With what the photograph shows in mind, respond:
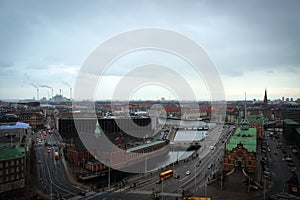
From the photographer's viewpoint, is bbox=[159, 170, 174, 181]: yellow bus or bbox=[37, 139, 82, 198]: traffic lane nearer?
bbox=[37, 139, 82, 198]: traffic lane

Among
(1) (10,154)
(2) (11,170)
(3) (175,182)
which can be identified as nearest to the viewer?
(2) (11,170)

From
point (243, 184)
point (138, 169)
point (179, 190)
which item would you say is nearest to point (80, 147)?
point (138, 169)

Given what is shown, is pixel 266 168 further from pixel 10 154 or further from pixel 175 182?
pixel 10 154

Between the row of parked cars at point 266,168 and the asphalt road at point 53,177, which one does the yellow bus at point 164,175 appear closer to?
the asphalt road at point 53,177

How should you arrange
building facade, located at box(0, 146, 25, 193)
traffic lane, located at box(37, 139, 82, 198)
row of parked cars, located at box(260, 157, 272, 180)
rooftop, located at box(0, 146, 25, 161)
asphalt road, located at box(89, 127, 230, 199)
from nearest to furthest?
asphalt road, located at box(89, 127, 230, 199)
building facade, located at box(0, 146, 25, 193)
traffic lane, located at box(37, 139, 82, 198)
rooftop, located at box(0, 146, 25, 161)
row of parked cars, located at box(260, 157, 272, 180)

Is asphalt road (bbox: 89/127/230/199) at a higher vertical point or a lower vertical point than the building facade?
lower

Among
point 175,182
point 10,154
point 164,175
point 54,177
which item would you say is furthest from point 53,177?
point 175,182

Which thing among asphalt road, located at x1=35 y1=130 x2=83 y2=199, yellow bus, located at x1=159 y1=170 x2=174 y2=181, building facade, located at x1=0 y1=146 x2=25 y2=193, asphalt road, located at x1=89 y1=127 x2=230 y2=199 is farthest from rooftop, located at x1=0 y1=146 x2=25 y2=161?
yellow bus, located at x1=159 y1=170 x2=174 y2=181

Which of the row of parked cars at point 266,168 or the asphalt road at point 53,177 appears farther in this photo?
the row of parked cars at point 266,168

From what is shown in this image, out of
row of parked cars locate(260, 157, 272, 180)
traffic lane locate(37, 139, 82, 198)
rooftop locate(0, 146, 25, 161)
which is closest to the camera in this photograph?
traffic lane locate(37, 139, 82, 198)

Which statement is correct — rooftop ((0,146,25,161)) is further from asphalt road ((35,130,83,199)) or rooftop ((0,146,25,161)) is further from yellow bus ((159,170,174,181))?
yellow bus ((159,170,174,181))

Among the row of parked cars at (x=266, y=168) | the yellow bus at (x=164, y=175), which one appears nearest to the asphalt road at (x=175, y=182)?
the yellow bus at (x=164, y=175)

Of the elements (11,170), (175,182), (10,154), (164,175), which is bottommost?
(175,182)

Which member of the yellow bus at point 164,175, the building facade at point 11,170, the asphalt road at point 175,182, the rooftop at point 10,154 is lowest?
the asphalt road at point 175,182
